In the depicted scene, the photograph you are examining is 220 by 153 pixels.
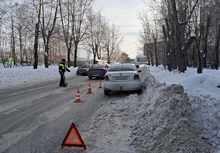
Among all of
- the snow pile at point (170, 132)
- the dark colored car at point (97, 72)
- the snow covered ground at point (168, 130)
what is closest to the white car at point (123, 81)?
the snow covered ground at point (168, 130)

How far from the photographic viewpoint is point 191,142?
11.3ft

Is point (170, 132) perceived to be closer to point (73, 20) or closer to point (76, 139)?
point (76, 139)

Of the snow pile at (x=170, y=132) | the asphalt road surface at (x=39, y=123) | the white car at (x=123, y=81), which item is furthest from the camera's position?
the white car at (x=123, y=81)

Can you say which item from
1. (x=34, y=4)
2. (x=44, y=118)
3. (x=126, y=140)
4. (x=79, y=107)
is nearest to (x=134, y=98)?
(x=79, y=107)

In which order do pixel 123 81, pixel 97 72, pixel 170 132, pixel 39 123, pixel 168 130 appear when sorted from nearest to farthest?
1. pixel 170 132
2. pixel 168 130
3. pixel 39 123
4. pixel 123 81
5. pixel 97 72

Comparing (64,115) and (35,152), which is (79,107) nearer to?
(64,115)

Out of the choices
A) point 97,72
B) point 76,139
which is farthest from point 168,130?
point 97,72

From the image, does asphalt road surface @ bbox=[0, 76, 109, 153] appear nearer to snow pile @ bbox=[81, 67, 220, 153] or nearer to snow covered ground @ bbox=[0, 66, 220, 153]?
snow covered ground @ bbox=[0, 66, 220, 153]

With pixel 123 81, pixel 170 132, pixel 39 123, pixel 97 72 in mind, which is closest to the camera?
pixel 170 132

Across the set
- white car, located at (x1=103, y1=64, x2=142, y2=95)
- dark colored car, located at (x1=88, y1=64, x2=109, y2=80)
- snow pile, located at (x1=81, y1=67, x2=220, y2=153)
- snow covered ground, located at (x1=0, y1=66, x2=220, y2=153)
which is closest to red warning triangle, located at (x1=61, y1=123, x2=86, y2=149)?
snow covered ground, located at (x1=0, y1=66, x2=220, y2=153)

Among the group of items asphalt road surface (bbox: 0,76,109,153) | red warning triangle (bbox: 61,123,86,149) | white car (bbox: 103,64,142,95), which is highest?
white car (bbox: 103,64,142,95)

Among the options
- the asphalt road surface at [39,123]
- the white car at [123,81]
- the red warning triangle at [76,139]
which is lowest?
the asphalt road surface at [39,123]

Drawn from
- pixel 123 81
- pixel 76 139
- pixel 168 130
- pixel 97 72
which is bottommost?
pixel 76 139

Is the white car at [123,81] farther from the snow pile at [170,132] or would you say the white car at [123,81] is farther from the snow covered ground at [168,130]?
the snow pile at [170,132]
